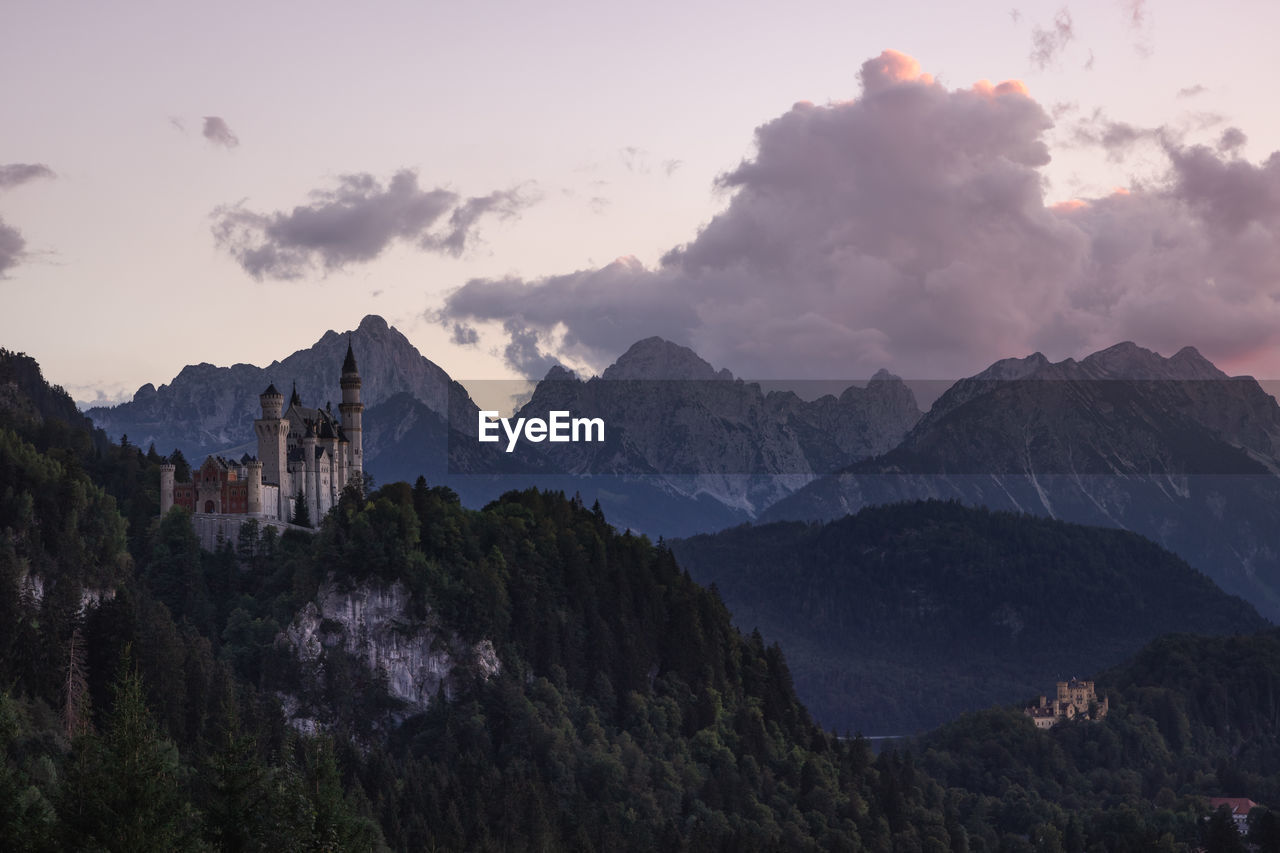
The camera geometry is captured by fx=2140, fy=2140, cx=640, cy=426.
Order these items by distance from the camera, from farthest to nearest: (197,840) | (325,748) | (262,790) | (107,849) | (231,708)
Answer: (231,708) → (325,748) → (262,790) → (197,840) → (107,849)

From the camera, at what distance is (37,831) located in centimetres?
10381

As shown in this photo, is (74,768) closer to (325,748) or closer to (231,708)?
(325,748)

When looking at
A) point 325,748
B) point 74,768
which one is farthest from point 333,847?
point 325,748

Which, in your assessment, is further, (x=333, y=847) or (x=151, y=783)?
(x=333, y=847)

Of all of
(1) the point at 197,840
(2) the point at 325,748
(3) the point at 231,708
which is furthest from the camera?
(3) the point at 231,708

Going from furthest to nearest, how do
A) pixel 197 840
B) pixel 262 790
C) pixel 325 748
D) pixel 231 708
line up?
pixel 231 708 → pixel 325 748 → pixel 262 790 → pixel 197 840

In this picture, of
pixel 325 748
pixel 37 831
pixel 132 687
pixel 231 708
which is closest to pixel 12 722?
pixel 132 687

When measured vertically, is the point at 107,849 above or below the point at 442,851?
above

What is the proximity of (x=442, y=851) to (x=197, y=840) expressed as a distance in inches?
3536

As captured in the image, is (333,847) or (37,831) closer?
(37,831)

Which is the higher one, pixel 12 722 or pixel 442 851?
pixel 12 722

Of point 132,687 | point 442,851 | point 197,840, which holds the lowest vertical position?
point 442,851

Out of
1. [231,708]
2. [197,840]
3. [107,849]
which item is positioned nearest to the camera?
[107,849]

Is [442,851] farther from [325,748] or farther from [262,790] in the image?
[262,790]
